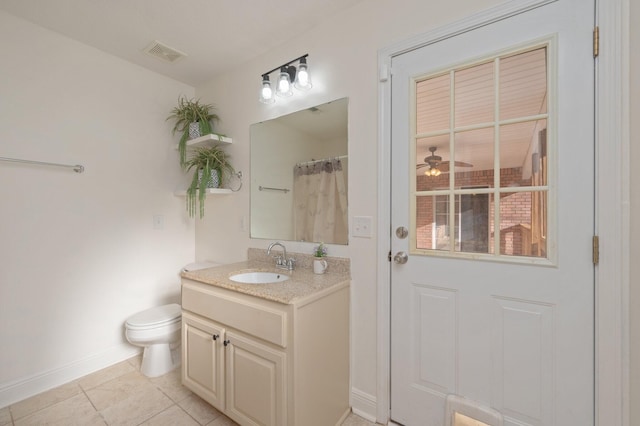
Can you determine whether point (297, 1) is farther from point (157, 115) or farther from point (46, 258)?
point (46, 258)

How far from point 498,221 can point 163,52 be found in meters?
2.50

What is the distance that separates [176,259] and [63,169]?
1.07 m

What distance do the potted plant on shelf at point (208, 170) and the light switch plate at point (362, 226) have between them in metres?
1.26

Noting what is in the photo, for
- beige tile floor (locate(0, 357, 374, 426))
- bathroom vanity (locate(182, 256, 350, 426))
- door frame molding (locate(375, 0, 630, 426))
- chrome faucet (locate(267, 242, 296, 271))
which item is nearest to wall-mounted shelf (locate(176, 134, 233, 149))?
chrome faucet (locate(267, 242, 296, 271))

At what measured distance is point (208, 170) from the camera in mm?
2191

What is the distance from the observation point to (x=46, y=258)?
180 centimetres

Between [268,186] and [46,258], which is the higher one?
[268,186]

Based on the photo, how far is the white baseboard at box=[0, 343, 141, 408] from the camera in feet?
5.38

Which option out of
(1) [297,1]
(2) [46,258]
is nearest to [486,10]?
(1) [297,1]

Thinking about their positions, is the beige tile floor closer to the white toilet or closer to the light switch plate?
the white toilet

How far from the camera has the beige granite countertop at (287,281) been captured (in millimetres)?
1240

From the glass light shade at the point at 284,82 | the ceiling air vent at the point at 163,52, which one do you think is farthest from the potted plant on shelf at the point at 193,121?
the glass light shade at the point at 284,82

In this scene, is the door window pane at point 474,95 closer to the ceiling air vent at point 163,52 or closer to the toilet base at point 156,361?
the ceiling air vent at point 163,52

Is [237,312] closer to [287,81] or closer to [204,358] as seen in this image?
[204,358]
